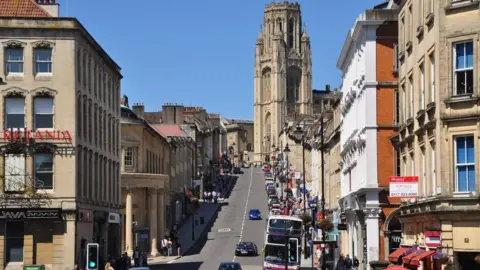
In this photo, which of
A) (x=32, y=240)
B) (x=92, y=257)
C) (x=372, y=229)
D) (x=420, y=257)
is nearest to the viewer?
(x=420, y=257)

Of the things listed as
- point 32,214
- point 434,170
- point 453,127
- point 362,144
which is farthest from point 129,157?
point 453,127

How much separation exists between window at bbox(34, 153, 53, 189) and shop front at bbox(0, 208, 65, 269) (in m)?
1.54

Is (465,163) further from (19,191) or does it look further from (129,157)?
(129,157)

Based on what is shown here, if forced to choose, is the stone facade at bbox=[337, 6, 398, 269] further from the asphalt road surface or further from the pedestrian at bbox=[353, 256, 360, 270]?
the asphalt road surface

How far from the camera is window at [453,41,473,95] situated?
2906 cm

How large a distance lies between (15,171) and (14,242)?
3.60 meters

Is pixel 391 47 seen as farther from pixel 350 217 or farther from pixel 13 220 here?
pixel 13 220

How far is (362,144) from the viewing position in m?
53.4

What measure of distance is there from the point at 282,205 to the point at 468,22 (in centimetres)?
9140

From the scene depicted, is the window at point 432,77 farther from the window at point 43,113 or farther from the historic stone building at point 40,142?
the window at point 43,113

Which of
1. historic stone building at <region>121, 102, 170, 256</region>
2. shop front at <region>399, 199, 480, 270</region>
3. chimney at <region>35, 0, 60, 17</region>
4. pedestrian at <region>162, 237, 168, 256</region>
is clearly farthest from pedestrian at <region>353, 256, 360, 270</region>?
pedestrian at <region>162, 237, 168, 256</region>

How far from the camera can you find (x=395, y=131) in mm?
50500

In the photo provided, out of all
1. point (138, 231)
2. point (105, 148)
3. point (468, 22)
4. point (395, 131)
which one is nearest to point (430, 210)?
point (468, 22)

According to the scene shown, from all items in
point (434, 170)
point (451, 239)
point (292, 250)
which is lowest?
point (292, 250)
